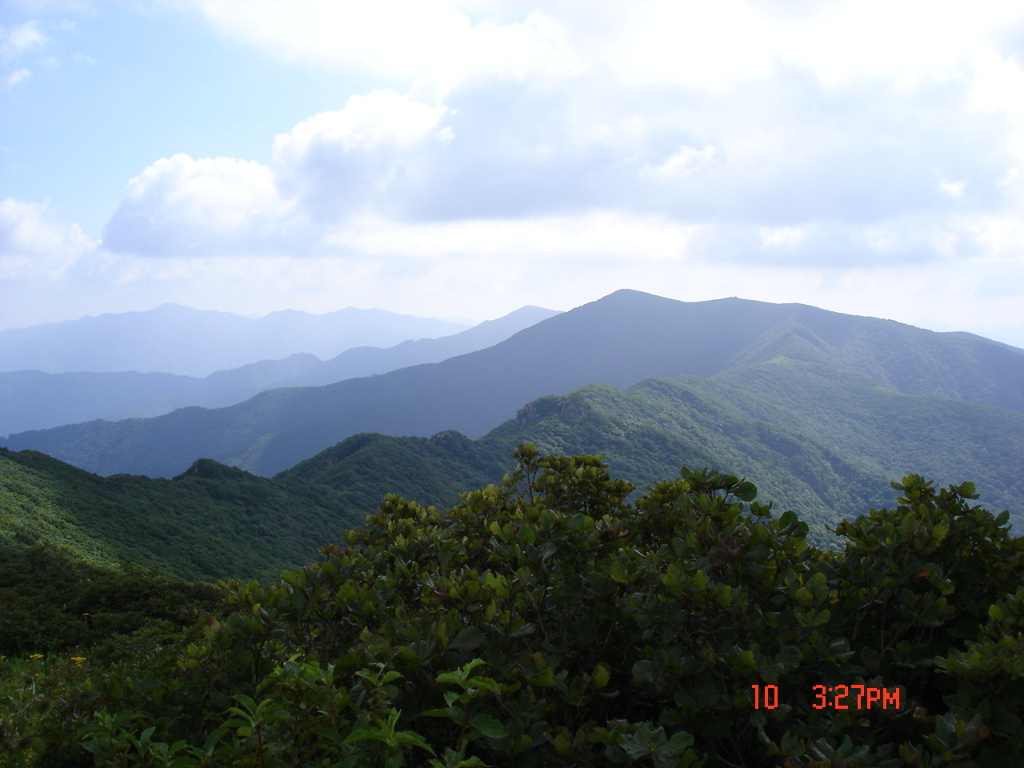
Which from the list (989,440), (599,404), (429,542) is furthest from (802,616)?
(989,440)

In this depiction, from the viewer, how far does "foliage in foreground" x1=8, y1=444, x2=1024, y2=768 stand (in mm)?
2051

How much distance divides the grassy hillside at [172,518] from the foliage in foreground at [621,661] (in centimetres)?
2615

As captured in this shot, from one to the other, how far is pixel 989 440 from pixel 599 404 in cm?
7509

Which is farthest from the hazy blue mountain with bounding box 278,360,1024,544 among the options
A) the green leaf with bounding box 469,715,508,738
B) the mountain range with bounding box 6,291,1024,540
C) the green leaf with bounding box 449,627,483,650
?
the green leaf with bounding box 469,715,508,738

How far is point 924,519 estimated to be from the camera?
10.6 feet

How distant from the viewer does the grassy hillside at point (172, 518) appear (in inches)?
1233

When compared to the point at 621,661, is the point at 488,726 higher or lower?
higher
